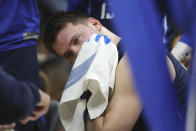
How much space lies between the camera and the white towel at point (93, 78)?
569 mm

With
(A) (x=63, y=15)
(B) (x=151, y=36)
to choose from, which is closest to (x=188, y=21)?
(B) (x=151, y=36)

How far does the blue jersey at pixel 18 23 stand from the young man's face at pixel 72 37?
0.37 m

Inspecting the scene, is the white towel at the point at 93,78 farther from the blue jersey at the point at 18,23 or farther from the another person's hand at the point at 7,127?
the blue jersey at the point at 18,23

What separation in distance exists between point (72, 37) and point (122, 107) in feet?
0.58

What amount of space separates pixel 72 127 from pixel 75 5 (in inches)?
10.0

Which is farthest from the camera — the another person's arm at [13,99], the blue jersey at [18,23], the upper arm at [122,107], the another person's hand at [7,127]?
the blue jersey at [18,23]

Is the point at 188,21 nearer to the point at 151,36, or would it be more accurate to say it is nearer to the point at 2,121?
the point at 151,36

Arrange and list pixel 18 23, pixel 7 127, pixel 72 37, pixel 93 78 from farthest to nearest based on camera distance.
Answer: pixel 18 23 < pixel 7 127 < pixel 72 37 < pixel 93 78

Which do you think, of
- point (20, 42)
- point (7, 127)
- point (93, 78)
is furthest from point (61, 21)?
point (20, 42)

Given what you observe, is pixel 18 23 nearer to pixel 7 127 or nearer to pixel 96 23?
pixel 7 127

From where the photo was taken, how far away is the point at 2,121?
2.53ft

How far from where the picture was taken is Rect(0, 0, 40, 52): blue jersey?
1023 mm

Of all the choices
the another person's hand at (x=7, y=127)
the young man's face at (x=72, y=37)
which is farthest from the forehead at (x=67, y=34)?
the another person's hand at (x=7, y=127)

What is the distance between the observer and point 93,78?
56 cm
